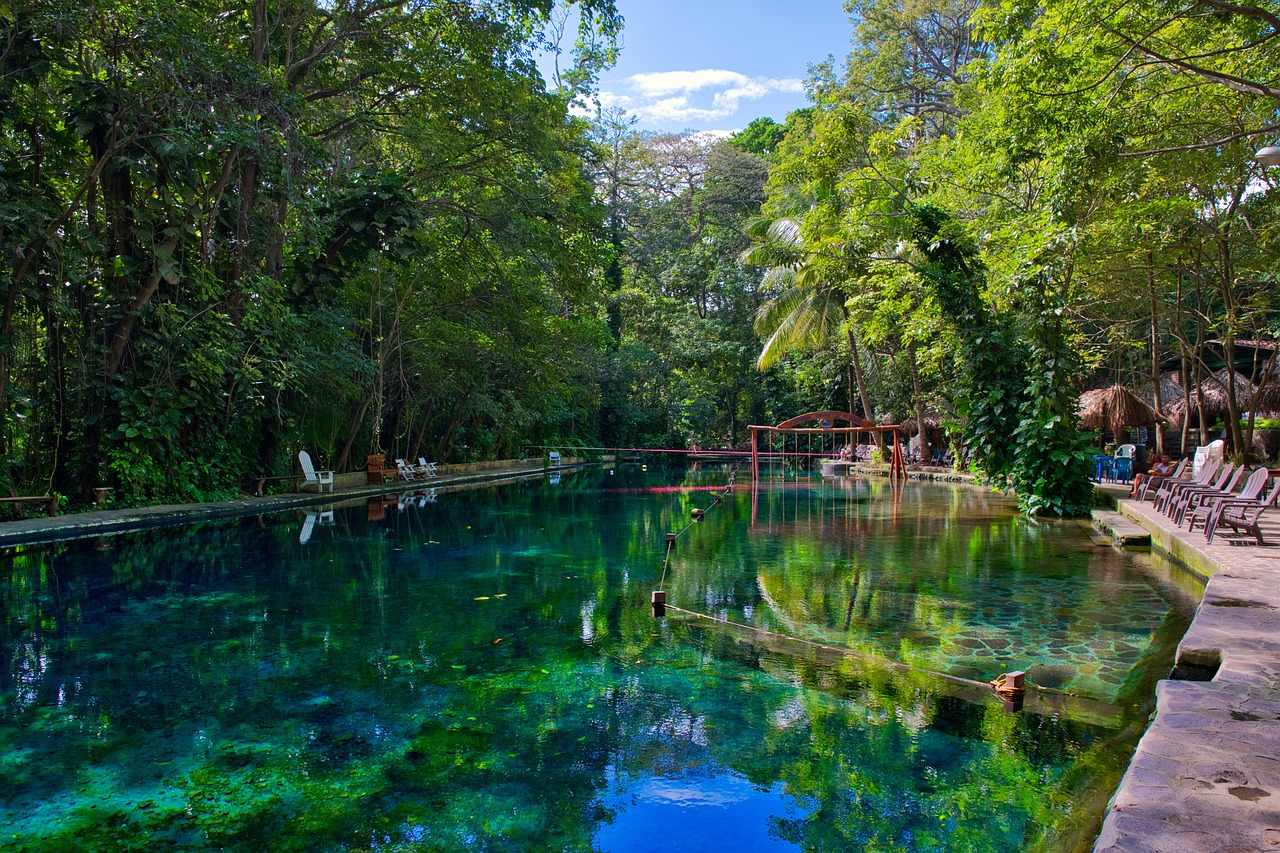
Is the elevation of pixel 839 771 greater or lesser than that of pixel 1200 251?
lesser

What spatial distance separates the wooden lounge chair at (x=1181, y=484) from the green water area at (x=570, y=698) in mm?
2152

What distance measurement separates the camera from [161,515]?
1159 centimetres

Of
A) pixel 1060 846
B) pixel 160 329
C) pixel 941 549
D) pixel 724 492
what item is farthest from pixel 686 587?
Answer: pixel 724 492

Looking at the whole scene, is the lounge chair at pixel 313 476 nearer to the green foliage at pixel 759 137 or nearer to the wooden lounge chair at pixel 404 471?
the wooden lounge chair at pixel 404 471

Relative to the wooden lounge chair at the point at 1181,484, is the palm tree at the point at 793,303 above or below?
above

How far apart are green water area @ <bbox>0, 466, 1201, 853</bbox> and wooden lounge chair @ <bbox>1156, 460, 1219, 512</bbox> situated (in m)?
2.15

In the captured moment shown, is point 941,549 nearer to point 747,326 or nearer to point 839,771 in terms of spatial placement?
point 839,771

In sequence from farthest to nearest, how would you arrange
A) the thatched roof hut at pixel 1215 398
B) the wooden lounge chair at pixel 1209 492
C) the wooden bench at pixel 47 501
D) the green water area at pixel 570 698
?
the thatched roof hut at pixel 1215 398, the wooden bench at pixel 47 501, the wooden lounge chair at pixel 1209 492, the green water area at pixel 570 698

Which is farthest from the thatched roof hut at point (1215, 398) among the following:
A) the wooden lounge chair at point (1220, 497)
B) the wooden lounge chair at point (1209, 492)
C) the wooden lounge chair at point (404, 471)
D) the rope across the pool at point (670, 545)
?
the wooden lounge chair at point (404, 471)

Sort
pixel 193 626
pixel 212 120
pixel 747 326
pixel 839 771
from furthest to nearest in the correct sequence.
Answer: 1. pixel 747 326
2. pixel 212 120
3. pixel 193 626
4. pixel 839 771

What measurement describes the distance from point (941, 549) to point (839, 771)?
6.96 metres

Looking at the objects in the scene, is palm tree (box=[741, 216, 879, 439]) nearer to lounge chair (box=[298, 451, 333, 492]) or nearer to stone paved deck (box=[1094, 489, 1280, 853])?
lounge chair (box=[298, 451, 333, 492])

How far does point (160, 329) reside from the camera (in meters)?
12.6

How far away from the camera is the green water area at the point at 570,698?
3.19 meters
